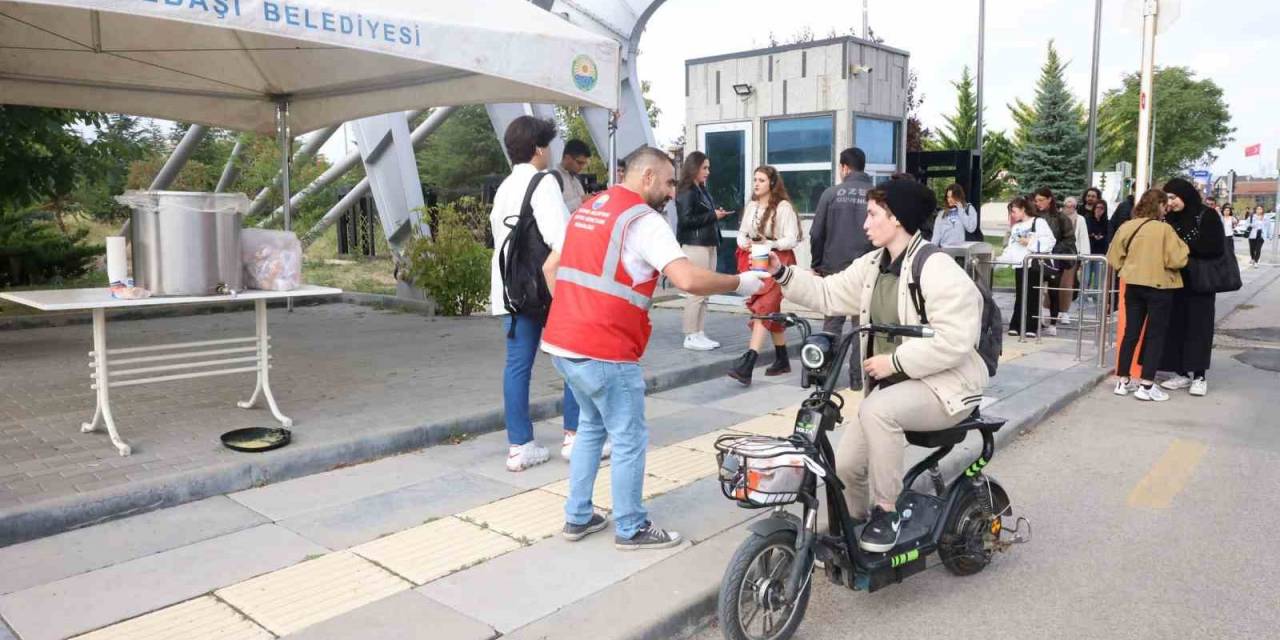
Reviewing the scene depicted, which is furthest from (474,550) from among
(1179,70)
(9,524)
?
(1179,70)

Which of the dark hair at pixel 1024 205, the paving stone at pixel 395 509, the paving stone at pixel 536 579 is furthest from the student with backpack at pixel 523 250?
the dark hair at pixel 1024 205

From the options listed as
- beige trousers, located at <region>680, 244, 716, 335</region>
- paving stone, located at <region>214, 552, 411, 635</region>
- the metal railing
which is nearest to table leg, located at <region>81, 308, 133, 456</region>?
paving stone, located at <region>214, 552, 411, 635</region>

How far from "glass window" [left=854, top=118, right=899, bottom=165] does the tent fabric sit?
23.3ft

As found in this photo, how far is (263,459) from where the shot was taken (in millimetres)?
5035

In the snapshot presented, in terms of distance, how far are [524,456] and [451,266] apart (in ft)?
21.0

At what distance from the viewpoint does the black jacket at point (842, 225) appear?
729cm

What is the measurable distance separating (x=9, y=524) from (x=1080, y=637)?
4580 mm

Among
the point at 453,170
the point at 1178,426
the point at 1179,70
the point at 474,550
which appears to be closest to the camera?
the point at 474,550

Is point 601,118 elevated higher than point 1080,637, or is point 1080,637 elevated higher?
point 601,118

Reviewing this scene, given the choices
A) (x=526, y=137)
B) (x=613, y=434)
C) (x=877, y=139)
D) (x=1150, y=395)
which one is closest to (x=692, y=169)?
(x=526, y=137)

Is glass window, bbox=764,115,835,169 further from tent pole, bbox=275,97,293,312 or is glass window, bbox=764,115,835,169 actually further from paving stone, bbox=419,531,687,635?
paving stone, bbox=419,531,687,635

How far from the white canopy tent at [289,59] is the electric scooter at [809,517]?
3.15 metres

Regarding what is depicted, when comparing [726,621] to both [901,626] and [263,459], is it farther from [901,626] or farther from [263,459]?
[263,459]

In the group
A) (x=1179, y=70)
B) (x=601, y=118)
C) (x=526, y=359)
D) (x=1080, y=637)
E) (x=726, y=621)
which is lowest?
(x=1080, y=637)
